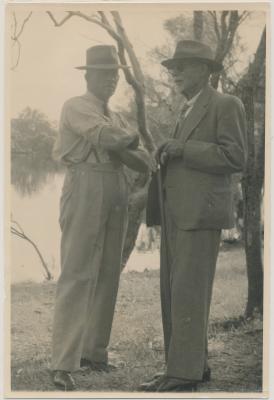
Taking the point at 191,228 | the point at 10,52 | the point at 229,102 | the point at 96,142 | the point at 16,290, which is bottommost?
the point at 16,290

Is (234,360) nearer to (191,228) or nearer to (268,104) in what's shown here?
(191,228)

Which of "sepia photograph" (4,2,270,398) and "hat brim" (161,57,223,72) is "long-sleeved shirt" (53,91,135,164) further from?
"hat brim" (161,57,223,72)

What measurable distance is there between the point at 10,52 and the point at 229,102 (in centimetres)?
185

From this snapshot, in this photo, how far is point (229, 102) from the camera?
459 cm

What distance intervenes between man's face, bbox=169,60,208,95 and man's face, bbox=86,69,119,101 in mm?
530

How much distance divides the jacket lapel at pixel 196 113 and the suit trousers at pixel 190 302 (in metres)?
0.72

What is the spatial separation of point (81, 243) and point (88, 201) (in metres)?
0.32

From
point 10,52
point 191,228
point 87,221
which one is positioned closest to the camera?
point 191,228

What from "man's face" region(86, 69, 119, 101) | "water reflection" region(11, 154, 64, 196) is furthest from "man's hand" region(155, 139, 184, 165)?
"water reflection" region(11, 154, 64, 196)

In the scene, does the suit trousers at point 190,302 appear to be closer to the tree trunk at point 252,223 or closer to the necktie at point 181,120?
the necktie at point 181,120

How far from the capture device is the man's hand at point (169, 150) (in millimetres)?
4617

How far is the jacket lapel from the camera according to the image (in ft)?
15.2

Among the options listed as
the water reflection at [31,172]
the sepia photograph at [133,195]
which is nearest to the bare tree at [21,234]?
the sepia photograph at [133,195]

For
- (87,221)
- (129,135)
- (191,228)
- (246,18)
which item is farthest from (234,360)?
(246,18)
